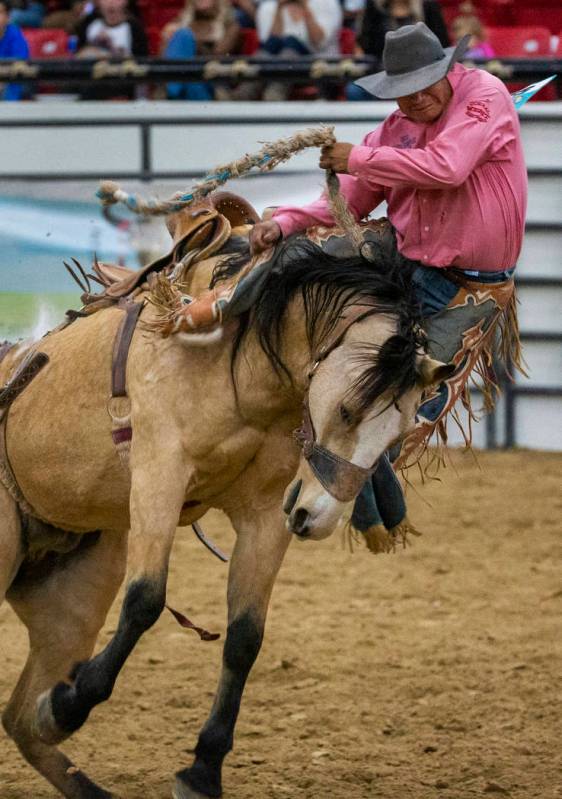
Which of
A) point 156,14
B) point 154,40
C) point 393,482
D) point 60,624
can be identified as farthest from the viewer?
point 156,14

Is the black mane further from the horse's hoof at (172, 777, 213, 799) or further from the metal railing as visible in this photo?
the metal railing

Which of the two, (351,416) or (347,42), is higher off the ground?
(351,416)

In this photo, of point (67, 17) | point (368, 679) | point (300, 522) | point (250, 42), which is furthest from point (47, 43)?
point (300, 522)

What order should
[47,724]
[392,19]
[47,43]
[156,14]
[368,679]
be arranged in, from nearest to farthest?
[47,724], [368,679], [392,19], [47,43], [156,14]

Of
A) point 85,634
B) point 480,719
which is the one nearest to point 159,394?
point 85,634

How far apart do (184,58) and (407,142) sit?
5.87 metres

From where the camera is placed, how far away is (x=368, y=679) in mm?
5594

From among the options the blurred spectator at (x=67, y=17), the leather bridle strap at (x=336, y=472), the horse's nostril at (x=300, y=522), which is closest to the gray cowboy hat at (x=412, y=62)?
the leather bridle strap at (x=336, y=472)

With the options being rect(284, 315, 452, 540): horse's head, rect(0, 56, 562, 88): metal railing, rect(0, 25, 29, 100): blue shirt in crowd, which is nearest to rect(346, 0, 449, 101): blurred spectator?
rect(0, 56, 562, 88): metal railing

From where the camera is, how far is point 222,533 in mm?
7879

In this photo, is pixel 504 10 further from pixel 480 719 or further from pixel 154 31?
pixel 480 719

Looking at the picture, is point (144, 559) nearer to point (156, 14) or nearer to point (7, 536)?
point (7, 536)

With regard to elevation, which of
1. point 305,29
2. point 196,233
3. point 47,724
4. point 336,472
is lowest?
point 47,724

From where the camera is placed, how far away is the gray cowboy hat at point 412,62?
152 inches
